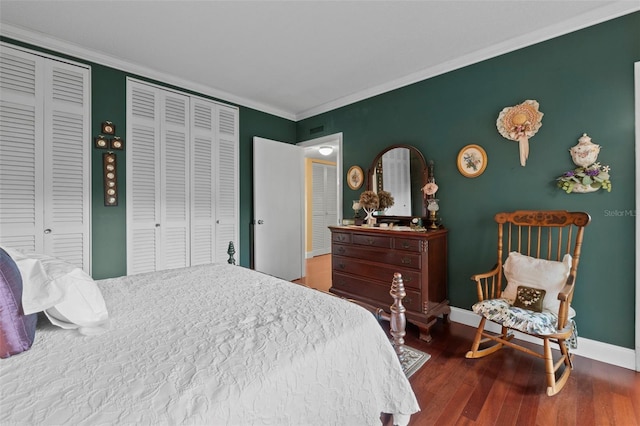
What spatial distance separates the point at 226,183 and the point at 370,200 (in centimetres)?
191

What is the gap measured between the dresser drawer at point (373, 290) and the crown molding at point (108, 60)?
2.69 meters

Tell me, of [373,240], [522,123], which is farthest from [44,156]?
[522,123]

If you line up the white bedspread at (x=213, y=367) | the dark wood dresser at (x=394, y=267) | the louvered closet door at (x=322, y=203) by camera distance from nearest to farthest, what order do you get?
the white bedspread at (x=213, y=367) → the dark wood dresser at (x=394, y=267) → the louvered closet door at (x=322, y=203)

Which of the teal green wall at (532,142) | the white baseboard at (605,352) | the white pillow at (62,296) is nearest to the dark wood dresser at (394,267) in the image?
the teal green wall at (532,142)

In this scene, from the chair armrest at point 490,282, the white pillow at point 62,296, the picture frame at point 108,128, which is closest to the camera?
the white pillow at point 62,296

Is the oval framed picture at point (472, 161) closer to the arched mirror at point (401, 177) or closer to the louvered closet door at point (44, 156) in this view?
the arched mirror at point (401, 177)

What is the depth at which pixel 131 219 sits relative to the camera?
119 inches

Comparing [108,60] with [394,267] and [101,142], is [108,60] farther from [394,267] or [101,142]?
[394,267]

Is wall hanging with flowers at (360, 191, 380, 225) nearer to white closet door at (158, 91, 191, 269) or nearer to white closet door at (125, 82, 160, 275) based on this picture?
white closet door at (158, 91, 191, 269)

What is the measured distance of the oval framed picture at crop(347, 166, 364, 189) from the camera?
12.3 ft

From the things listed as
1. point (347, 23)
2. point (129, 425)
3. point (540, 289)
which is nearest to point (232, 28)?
point (347, 23)

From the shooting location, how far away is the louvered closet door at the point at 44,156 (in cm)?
241

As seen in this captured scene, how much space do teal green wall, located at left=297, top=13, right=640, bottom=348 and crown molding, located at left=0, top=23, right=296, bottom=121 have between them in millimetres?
2253

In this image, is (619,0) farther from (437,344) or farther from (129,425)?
(129,425)
